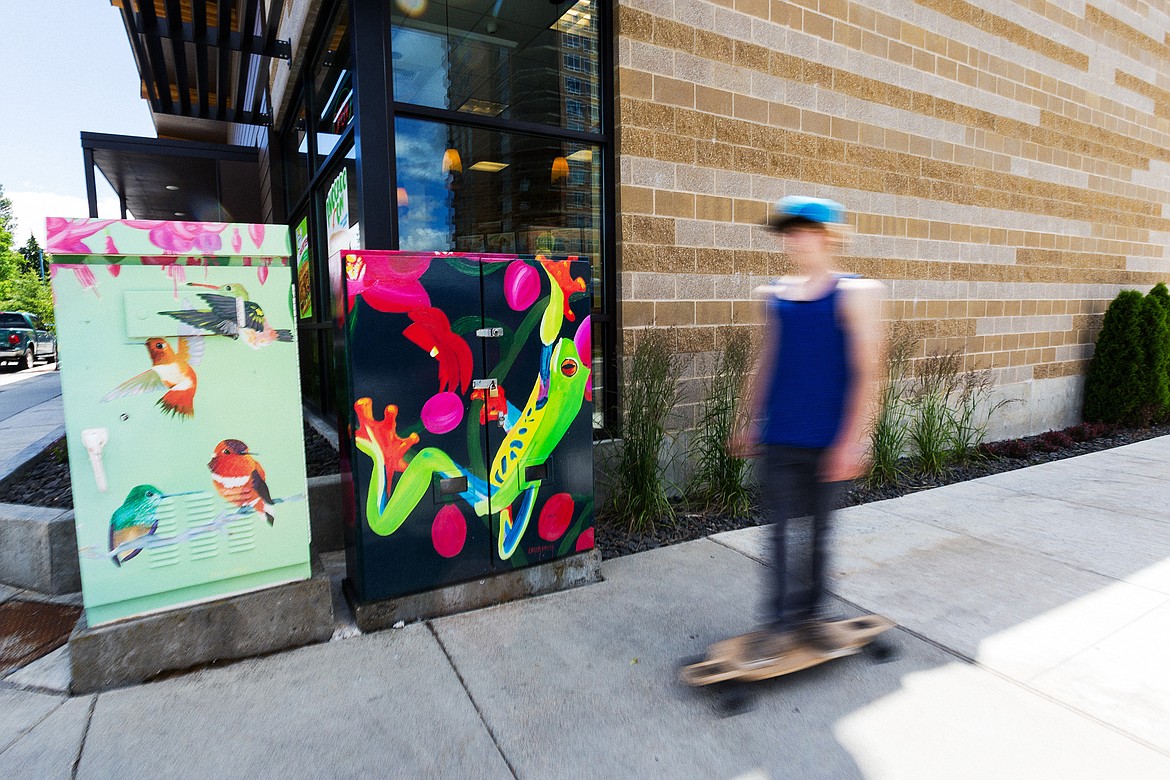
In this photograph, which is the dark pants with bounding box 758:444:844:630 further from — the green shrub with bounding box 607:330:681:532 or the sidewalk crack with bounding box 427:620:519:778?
the green shrub with bounding box 607:330:681:532

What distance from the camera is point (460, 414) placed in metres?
3.18

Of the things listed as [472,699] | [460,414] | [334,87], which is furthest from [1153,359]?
[334,87]

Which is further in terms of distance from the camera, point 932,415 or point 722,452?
point 932,415

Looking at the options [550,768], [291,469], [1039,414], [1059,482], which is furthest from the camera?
[1039,414]

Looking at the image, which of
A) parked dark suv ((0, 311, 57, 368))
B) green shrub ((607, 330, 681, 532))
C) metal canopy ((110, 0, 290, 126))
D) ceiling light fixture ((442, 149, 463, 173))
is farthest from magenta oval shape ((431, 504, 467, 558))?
parked dark suv ((0, 311, 57, 368))

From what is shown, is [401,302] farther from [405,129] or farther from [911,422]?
[911,422]

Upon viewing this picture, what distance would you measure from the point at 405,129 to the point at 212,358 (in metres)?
2.18

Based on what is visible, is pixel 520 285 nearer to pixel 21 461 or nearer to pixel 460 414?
pixel 460 414

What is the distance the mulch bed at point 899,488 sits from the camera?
4.27m

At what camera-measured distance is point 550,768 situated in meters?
2.16

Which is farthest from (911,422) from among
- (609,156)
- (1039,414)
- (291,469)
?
(291,469)

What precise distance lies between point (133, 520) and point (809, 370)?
9.08ft

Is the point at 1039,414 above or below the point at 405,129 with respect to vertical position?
below

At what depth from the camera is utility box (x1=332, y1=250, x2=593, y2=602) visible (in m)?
2.99
